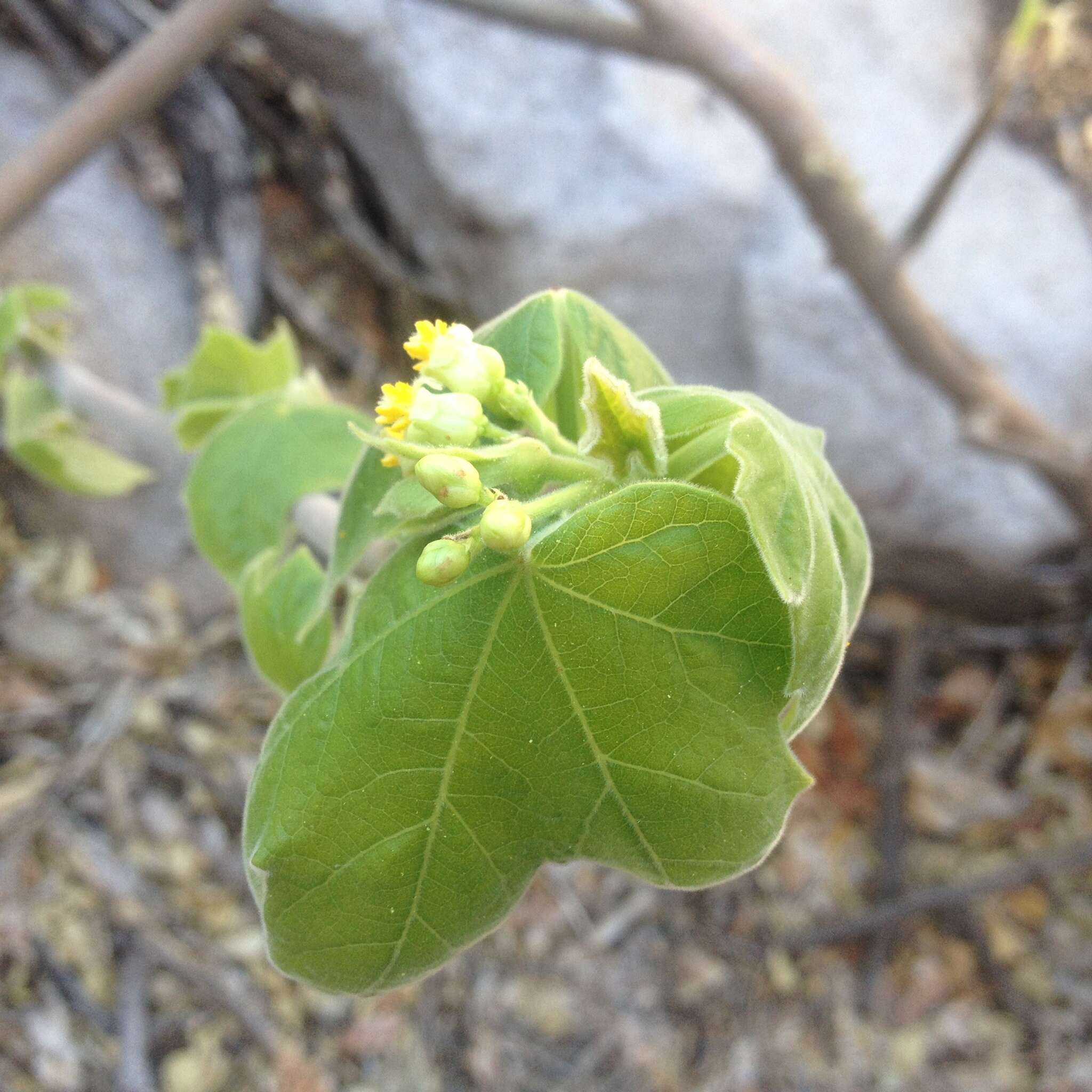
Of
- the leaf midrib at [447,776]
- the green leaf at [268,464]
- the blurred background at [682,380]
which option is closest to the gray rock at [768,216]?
the blurred background at [682,380]

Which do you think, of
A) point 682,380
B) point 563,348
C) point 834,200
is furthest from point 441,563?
point 682,380

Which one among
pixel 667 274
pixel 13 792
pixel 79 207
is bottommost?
pixel 13 792

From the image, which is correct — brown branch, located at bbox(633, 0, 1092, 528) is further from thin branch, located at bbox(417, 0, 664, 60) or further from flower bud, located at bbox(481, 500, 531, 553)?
flower bud, located at bbox(481, 500, 531, 553)

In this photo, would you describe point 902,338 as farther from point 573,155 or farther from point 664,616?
point 664,616

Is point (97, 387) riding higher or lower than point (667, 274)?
higher

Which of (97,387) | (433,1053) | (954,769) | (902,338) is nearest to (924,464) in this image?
(902,338)

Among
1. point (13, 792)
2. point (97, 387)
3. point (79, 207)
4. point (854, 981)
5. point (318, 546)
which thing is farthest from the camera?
point (854, 981)

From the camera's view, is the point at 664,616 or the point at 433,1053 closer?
the point at 664,616

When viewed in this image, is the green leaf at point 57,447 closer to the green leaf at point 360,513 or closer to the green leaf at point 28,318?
the green leaf at point 28,318
